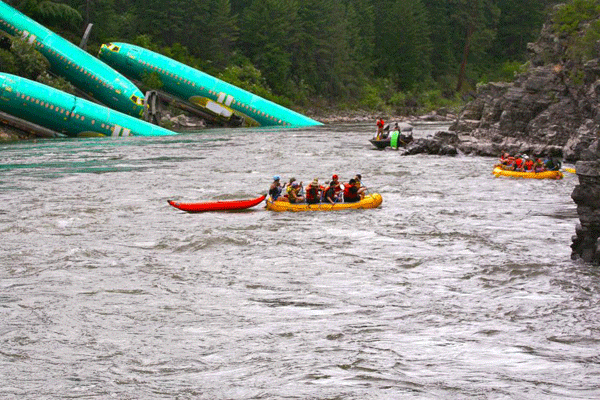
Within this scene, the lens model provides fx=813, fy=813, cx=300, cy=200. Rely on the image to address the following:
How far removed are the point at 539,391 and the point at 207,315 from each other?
6558mm

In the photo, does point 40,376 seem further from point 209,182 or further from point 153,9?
point 153,9

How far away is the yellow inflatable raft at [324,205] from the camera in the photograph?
27688mm

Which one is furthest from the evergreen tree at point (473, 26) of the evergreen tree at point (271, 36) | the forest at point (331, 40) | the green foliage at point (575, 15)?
the green foliage at point (575, 15)

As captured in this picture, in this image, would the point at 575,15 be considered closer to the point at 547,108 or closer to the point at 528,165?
the point at 547,108

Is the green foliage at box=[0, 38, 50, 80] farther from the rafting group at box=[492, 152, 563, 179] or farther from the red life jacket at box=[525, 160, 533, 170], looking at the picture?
the red life jacket at box=[525, 160, 533, 170]

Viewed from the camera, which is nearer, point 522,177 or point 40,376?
point 40,376

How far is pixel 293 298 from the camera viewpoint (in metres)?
17.0

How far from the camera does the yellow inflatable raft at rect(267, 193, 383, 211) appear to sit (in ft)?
90.8

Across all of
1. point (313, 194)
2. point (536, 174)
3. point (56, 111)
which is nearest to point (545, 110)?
point (536, 174)

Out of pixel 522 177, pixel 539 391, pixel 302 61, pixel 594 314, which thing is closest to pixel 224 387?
pixel 539 391

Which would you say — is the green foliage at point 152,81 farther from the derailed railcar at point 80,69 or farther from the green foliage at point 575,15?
the green foliage at point 575,15

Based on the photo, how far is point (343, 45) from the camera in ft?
329

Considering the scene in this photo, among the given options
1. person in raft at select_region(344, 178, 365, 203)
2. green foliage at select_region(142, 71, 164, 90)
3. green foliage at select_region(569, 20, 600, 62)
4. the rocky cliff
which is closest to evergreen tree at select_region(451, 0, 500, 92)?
green foliage at select_region(142, 71, 164, 90)

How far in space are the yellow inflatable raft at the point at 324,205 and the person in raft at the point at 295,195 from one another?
230 mm
